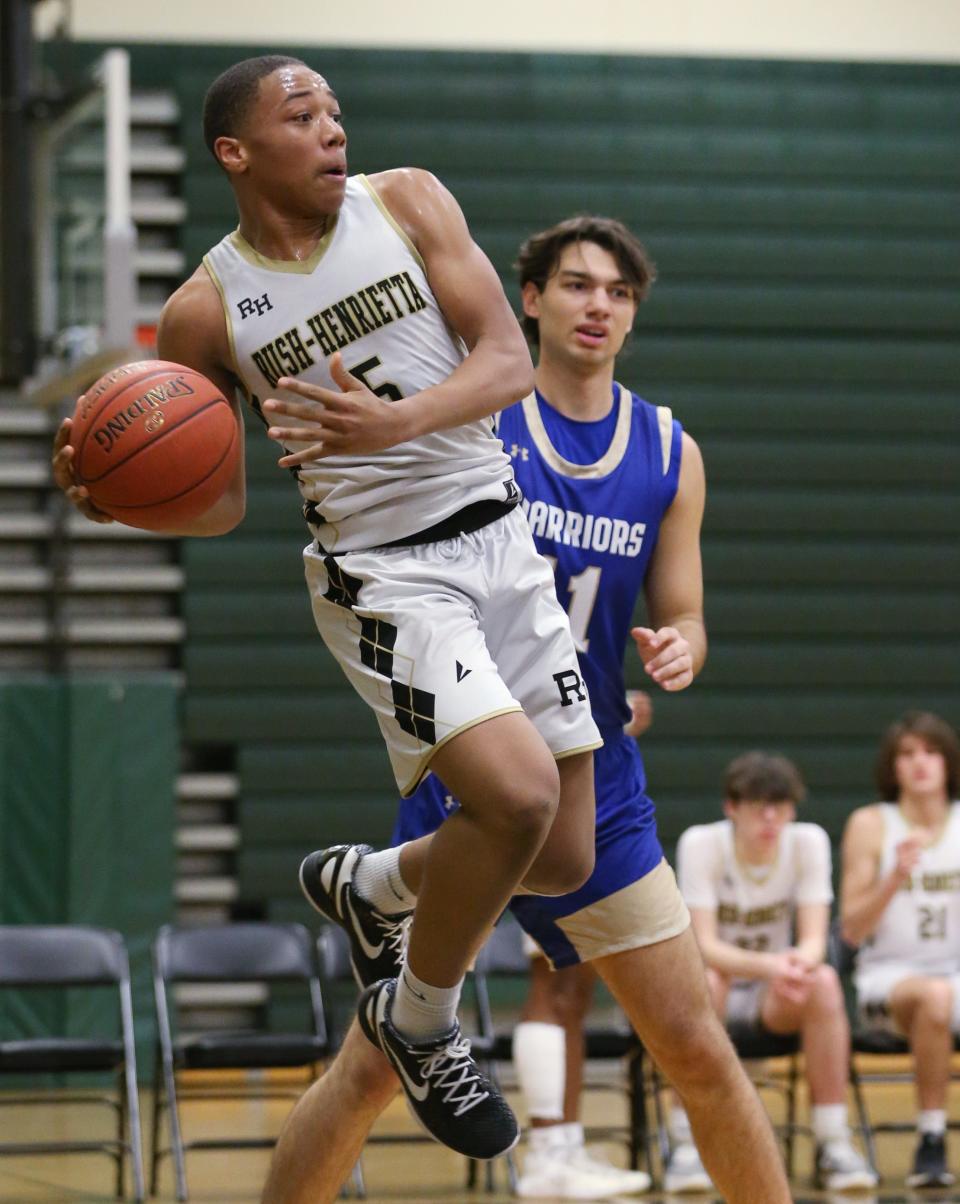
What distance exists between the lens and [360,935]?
11.4 feet

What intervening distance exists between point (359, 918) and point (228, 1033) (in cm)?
379

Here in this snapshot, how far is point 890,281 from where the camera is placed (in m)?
9.99

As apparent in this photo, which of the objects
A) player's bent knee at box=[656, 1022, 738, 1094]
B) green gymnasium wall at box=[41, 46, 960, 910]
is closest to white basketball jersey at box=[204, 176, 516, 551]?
player's bent knee at box=[656, 1022, 738, 1094]

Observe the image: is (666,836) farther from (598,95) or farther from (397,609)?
(397,609)

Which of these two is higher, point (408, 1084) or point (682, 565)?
point (682, 565)

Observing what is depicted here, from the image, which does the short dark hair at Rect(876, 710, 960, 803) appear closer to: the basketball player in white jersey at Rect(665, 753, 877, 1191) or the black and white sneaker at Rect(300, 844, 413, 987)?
the basketball player in white jersey at Rect(665, 753, 877, 1191)

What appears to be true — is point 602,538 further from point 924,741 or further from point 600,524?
point 924,741

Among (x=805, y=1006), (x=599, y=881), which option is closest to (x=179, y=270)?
(x=805, y=1006)

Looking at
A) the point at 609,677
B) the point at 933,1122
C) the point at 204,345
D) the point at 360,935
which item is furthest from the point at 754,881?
the point at 204,345

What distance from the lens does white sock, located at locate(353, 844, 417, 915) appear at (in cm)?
337

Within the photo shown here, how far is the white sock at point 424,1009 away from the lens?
3102 millimetres

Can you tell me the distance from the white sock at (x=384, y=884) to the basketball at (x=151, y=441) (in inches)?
29.0

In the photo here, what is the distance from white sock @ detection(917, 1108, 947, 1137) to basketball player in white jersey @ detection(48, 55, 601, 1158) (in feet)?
11.3

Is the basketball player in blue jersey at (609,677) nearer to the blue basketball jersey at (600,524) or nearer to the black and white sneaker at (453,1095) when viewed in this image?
the blue basketball jersey at (600,524)
